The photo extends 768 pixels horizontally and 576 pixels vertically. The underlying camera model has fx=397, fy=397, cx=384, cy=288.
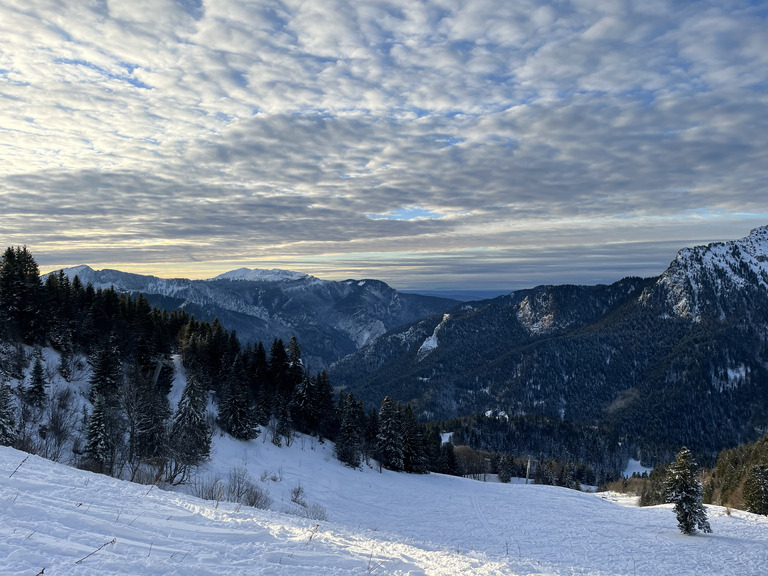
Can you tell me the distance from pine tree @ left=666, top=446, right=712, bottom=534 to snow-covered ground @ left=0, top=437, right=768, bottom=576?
1433 millimetres

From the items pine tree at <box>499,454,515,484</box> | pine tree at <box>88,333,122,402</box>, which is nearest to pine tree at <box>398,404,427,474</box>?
pine tree at <box>88,333,122,402</box>

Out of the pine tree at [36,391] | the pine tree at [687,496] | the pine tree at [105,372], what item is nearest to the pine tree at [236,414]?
the pine tree at [105,372]

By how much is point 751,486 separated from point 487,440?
493ft

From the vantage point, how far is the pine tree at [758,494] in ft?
146

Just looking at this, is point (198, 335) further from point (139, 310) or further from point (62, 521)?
point (62, 521)

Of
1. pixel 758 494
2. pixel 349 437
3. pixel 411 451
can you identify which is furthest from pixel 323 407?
pixel 758 494

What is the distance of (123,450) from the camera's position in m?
38.1

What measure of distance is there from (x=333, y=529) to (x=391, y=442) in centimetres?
5366

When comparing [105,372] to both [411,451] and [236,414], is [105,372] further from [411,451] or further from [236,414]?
[411,451]

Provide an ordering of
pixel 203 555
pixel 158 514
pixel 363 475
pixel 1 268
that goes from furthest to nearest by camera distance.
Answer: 1. pixel 363 475
2. pixel 1 268
3. pixel 158 514
4. pixel 203 555

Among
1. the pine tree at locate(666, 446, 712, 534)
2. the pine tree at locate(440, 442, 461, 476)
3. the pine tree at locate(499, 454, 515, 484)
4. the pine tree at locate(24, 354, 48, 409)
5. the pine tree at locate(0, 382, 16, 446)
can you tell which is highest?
the pine tree at locate(0, 382, 16, 446)

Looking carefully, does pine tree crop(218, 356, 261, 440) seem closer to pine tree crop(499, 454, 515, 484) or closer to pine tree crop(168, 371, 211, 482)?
pine tree crop(168, 371, 211, 482)

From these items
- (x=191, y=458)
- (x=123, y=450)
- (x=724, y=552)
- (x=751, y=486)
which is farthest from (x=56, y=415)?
(x=751, y=486)

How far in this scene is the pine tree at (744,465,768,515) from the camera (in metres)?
44.5
